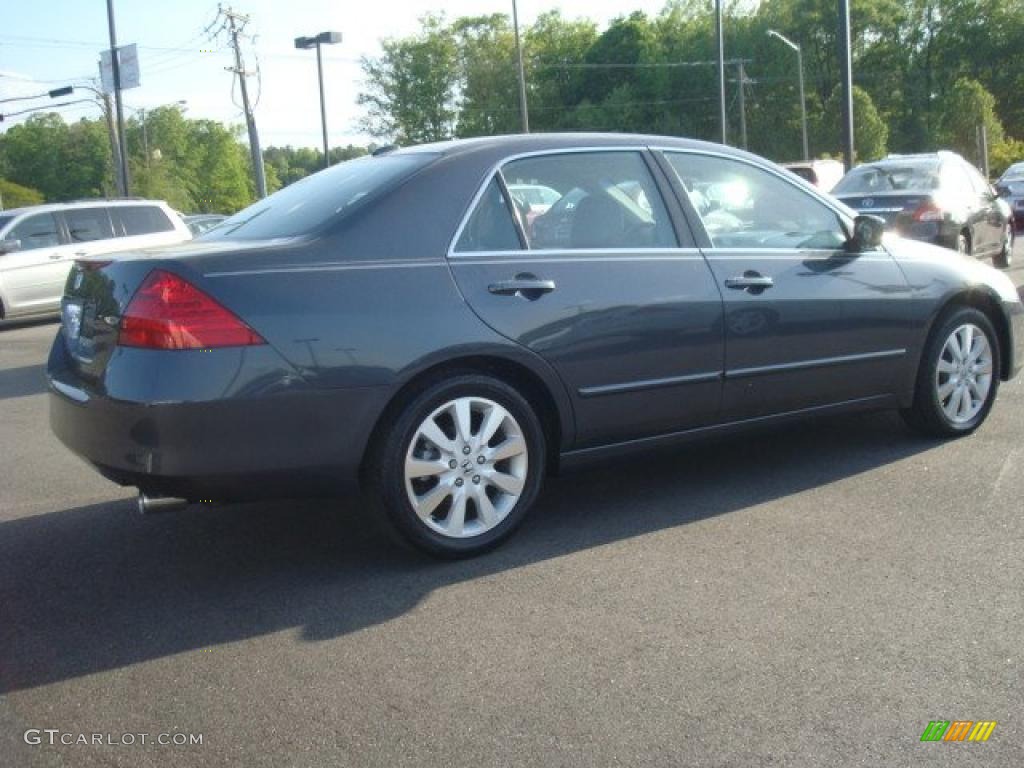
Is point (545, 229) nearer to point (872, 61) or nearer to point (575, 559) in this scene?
point (575, 559)

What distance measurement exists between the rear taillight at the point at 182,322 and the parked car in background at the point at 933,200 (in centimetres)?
1023

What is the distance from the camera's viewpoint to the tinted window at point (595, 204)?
15.1ft

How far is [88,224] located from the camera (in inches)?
656

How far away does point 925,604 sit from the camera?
147 inches

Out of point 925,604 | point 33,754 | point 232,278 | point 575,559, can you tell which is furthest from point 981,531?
point 33,754

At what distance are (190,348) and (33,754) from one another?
4.46 feet

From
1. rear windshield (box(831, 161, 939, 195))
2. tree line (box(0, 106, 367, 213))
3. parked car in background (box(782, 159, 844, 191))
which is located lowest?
rear windshield (box(831, 161, 939, 195))

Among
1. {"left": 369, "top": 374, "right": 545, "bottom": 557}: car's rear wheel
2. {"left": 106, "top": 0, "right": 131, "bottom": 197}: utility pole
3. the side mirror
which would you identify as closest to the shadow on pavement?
{"left": 369, "top": 374, "right": 545, "bottom": 557}: car's rear wheel

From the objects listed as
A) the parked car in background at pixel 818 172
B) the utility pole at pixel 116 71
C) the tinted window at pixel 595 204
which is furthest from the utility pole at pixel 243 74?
the tinted window at pixel 595 204

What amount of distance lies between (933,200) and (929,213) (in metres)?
0.18

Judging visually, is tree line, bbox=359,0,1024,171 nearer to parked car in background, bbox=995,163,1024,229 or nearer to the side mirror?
parked car in background, bbox=995,163,1024,229

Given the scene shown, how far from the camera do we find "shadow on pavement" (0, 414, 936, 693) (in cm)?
370

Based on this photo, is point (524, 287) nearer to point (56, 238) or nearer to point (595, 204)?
point (595, 204)

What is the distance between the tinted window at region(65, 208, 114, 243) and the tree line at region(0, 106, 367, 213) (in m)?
46.1
